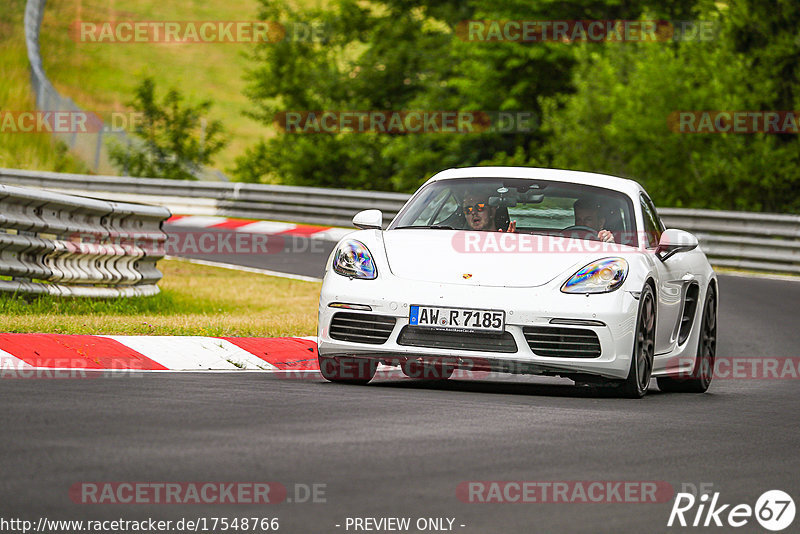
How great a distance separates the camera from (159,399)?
6.74 metres

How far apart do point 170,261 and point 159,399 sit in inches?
483

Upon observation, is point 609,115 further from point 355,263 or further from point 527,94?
point 355,263

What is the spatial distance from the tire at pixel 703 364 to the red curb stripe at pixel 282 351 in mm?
2535

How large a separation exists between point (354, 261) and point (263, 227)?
17117 mm

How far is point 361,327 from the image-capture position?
8242 millimetres

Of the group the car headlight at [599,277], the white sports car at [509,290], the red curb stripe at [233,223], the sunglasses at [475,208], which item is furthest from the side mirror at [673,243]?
the red curb stripe at [233,223]

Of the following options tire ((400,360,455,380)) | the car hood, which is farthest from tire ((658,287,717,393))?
tire ((400,360,455,380))

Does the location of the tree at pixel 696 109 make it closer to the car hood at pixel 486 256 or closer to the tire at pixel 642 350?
the tire at pixel 642 350

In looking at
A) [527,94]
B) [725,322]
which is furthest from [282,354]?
[527,94]

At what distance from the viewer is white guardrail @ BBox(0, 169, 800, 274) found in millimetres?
22734

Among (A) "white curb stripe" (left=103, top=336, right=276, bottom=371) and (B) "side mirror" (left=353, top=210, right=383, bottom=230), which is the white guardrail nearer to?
(A) "white curb stripe" (left=103, top=336, right=276, bottom=371)

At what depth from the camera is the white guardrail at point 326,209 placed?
22734mm

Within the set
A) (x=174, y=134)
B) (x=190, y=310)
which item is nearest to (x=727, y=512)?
(x=190, y=310)

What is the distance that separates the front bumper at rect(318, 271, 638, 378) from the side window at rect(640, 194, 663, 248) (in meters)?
1.22
